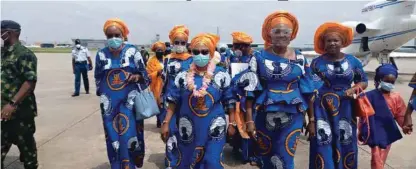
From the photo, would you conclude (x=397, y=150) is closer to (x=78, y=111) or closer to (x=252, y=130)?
(x=252, y=130)

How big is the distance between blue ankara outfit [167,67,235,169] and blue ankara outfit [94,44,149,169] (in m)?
0.86

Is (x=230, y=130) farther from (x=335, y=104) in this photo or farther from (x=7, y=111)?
(x=7, y=111)

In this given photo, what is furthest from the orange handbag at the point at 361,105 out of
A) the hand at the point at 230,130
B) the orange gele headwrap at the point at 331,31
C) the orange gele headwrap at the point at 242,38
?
the orange gele headwrap at the point at 242,38

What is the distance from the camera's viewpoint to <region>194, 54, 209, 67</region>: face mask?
336 cm

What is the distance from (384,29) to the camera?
19.5 metres

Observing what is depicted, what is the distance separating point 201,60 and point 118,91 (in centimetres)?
112

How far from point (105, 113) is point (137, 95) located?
0.37 m

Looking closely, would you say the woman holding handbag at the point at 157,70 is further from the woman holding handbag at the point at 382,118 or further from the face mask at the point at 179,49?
the woman holding handbag at the point at 382,118

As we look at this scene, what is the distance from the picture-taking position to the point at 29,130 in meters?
4.19

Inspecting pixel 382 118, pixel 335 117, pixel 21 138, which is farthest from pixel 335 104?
pixel 21 138

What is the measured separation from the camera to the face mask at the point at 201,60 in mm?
3356

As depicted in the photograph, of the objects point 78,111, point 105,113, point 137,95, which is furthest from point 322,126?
point 78,111

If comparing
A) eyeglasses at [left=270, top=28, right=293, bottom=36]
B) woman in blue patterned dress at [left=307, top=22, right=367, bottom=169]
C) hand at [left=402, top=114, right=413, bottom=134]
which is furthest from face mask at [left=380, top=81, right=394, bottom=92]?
eyeglasses at [left=270, top=28, right=293, bottom=36]

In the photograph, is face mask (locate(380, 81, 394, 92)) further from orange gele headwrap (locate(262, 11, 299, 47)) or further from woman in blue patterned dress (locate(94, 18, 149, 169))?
woman in blue patterned dress (locate(94, 18, 149, 169))
